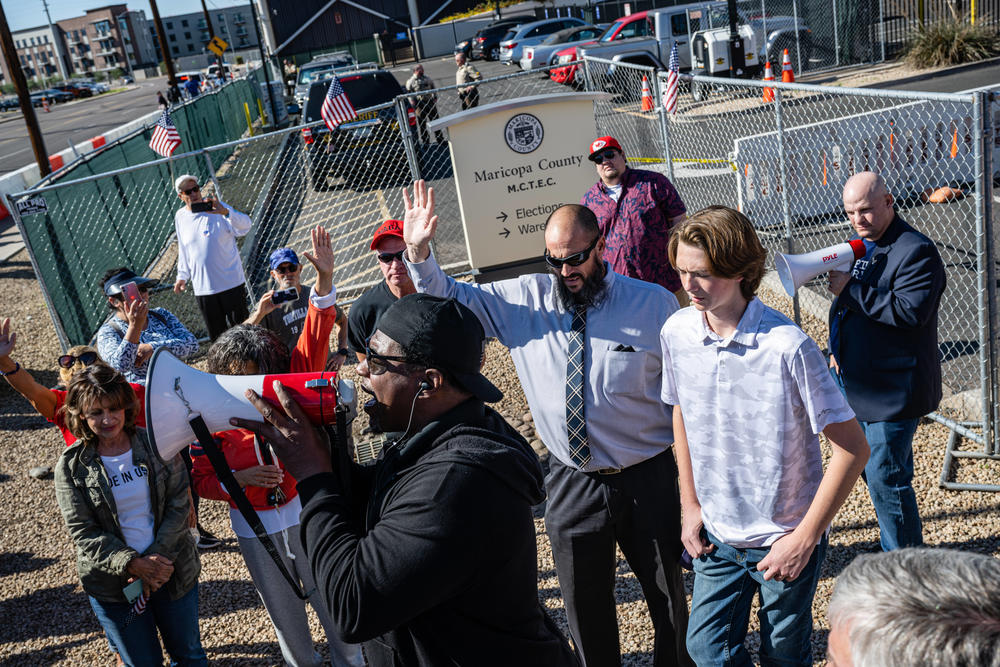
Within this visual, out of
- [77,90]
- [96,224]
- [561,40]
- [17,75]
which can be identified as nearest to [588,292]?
[96,224]

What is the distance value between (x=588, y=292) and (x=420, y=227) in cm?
71

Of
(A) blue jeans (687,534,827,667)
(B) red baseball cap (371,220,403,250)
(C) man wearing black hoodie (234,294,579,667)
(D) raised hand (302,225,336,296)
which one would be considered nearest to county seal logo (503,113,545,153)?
(B) red baseball cap (371,220,403,250)

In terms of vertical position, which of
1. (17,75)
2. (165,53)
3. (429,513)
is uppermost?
(165,53)

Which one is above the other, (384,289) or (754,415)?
(384,289)

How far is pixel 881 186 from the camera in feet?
11.4

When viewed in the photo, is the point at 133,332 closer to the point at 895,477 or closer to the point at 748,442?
the point at 748,442

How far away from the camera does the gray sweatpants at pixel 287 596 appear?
3.31 m

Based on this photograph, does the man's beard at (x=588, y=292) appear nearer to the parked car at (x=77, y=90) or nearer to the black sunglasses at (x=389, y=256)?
the black sunglasses at (x=389, y=256)

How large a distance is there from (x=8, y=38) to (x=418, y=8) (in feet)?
144

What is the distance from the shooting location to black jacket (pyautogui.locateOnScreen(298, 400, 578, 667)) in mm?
1740

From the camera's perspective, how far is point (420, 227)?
321 cm

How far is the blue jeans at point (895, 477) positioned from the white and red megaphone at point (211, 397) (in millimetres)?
2528

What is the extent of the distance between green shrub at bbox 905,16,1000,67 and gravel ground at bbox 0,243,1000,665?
16.9m

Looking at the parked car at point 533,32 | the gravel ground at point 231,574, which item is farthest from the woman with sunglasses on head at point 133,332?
the parked car at point 533,32
